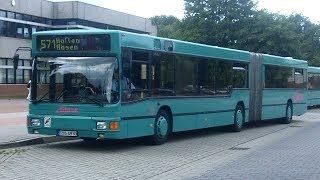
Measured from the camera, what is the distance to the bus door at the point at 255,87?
69.3ft

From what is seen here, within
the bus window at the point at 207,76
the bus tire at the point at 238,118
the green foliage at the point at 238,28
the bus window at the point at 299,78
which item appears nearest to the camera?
the bus window at the point at 207,76

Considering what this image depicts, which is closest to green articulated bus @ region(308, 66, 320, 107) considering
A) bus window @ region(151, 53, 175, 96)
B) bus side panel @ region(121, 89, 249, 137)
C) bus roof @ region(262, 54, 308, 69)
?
bus roof @ region(262, 54, 308, 69)

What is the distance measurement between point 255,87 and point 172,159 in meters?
10.00

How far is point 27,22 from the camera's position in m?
47.0

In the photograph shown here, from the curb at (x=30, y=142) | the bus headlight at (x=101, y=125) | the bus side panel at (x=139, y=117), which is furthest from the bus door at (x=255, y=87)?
the bus headlight at (x=101, y=125)

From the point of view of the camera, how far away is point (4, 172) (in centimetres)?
998

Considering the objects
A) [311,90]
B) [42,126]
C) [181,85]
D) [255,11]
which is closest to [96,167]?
[42,126]

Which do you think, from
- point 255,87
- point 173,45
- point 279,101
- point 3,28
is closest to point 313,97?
point 279,101

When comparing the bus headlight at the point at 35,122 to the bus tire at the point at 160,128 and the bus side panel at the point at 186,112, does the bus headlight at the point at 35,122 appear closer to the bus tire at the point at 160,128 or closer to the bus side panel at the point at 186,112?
the bus side panel at the point at 186,112

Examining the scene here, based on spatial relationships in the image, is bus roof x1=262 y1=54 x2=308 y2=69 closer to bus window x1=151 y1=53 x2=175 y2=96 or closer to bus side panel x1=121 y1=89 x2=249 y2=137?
bus side panel x1=121 y1=89 x2=249 y2=137

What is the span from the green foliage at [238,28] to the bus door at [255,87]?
22.3 metres

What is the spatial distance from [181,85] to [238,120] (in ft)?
15.6

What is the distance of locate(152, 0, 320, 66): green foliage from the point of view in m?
44.1

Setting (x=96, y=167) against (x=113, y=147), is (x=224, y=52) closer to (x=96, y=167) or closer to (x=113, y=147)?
(x=113, y=147)
